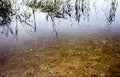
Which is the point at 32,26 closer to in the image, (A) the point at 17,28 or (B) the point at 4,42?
(A) the point at 17,28

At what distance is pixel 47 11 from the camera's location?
7.15m

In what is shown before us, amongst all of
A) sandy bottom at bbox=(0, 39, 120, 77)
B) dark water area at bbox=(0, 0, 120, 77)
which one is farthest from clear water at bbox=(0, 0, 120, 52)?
sandy bottom at bbox=(0, 39, 120, 77)

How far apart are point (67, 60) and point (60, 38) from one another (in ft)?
3.79

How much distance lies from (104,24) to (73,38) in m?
1.32

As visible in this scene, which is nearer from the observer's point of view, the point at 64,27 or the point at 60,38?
the point at 60,38

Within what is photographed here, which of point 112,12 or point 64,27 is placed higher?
point 112,12

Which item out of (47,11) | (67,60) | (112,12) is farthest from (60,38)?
(112,12)

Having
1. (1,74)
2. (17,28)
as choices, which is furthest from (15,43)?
(1,74)

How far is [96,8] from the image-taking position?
750 cm

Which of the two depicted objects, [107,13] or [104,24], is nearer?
[104,24]

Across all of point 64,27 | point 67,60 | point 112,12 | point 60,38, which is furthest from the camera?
point 112,12

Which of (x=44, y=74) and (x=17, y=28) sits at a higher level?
(x=17, y=28)

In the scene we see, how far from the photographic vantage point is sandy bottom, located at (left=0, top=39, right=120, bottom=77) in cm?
392

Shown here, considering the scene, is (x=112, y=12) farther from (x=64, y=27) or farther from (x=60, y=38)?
(x=60, y=38)
